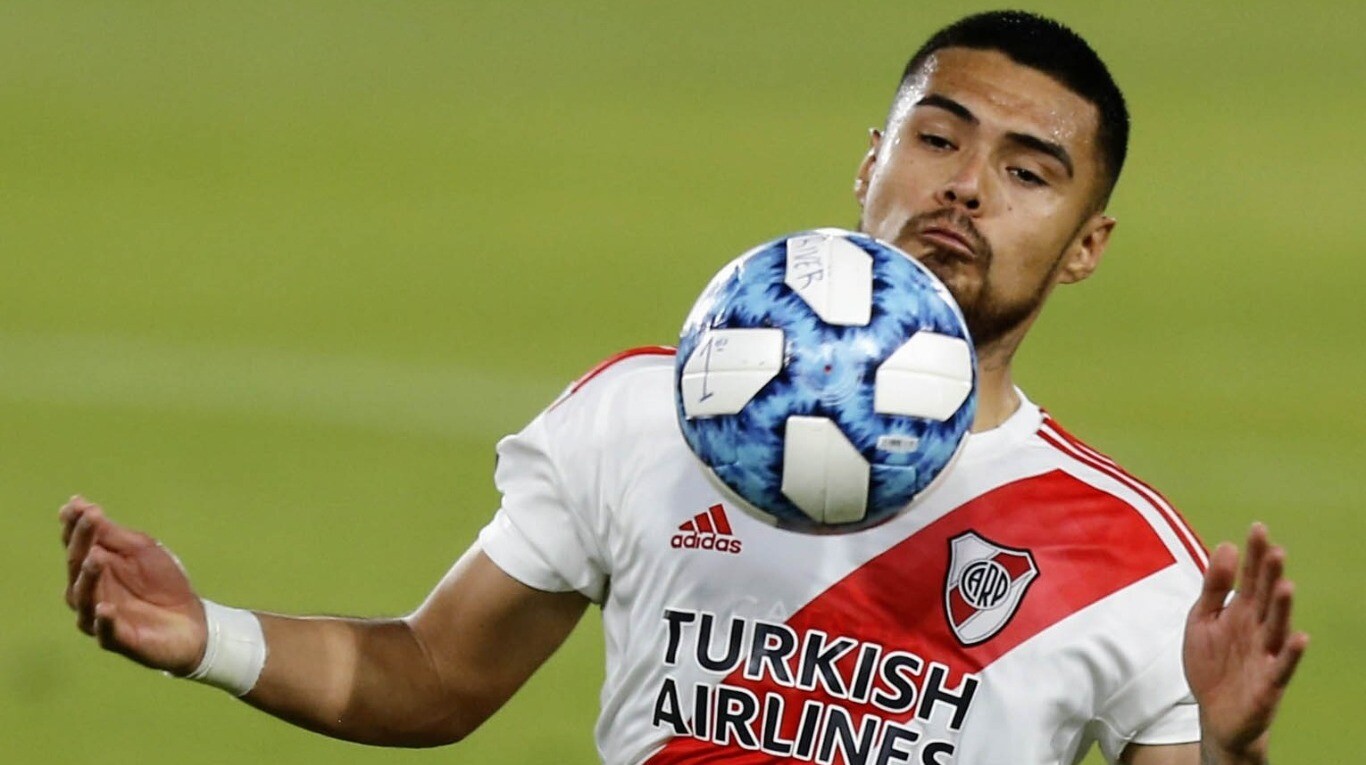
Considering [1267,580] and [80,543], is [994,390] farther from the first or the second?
[80,543]

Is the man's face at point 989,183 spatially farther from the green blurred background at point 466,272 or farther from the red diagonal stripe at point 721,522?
the green blurred background at point 466,272

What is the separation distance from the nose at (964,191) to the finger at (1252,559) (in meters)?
1.20

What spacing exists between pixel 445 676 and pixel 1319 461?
720 cm

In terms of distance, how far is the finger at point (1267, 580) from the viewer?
15.5 feet

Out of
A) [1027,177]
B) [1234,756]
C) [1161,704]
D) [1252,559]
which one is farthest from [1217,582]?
[1027,177]

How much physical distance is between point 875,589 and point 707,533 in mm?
374

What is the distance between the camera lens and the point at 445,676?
5832 mm

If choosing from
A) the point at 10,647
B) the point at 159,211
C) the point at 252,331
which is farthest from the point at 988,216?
the point at 159,211

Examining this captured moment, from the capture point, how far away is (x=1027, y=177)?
586 centimetres

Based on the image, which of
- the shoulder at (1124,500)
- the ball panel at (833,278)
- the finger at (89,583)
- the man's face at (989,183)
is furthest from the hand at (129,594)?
the shoulder at (1124,500)

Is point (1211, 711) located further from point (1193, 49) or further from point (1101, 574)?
point (1193, 49)

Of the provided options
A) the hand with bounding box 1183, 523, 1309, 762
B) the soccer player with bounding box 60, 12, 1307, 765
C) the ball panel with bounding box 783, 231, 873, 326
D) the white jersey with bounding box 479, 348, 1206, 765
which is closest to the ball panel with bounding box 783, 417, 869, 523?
the ball panel with bounding box 783, 231, 873, 326

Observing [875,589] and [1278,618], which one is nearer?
[1278,618]

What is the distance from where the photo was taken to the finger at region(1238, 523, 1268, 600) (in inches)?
187
